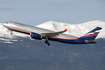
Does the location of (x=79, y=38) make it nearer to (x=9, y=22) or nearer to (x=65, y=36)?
(x=65, y=36)

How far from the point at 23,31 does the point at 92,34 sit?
25713 millimetres

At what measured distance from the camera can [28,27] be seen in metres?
73.3

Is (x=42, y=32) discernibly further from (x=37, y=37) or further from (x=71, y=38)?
(x=71, y=38)

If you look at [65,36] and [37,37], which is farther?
[65,36]

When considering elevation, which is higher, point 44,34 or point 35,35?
point 44,34

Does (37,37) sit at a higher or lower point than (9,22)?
lower

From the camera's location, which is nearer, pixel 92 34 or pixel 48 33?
pixel 48 33

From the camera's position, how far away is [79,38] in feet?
256

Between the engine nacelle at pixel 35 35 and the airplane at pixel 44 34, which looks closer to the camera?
the engine nacelle at pixel 35 35

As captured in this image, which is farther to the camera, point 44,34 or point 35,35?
point 44,34

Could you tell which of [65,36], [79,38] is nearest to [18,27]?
[65,36]

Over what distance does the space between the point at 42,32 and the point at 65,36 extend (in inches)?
352

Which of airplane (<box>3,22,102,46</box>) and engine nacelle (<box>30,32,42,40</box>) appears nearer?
engine nacelle (<box>30,32,42,40</box>)

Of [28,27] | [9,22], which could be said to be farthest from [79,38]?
[9,22]
